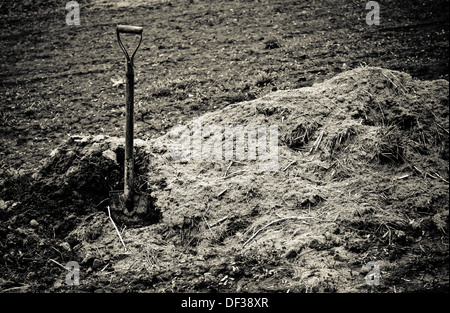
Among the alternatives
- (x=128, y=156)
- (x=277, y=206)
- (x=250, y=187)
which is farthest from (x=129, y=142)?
(x=277, y=206)

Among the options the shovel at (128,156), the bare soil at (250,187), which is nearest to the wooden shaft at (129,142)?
the shovel at (128,156)

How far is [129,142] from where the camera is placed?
9.58 ft

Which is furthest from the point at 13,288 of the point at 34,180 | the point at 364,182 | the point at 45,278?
the point at 364,182

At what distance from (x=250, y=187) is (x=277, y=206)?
10.7 inches

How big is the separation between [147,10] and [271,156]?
224 inches

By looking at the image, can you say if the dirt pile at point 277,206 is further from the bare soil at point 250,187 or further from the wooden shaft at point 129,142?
the wooden shaft at point 129,142

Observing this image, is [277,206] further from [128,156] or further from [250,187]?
[128,156]

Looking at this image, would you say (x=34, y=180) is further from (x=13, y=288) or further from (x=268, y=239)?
(x=268, y=239)

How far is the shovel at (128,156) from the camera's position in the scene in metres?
2.83

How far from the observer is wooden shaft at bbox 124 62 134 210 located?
9.30ft

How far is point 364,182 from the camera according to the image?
115 inches

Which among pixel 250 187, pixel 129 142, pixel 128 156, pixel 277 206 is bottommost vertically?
pixel 277 206

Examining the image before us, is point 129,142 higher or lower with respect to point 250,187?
higher

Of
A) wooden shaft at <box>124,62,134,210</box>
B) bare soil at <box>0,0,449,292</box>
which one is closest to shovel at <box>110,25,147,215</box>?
wooden shaft at <box>124,62,134,210</box>
